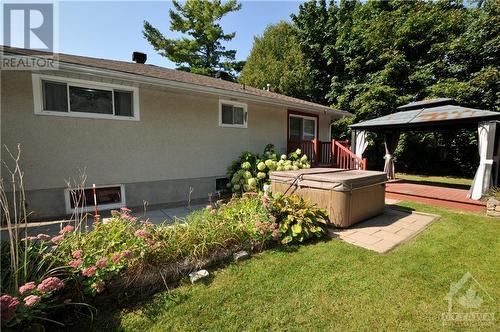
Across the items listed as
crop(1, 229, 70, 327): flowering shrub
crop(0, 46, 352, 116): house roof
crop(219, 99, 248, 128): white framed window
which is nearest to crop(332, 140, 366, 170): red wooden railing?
crop(0, 46, 352, 116): house roof

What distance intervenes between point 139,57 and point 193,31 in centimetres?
1310

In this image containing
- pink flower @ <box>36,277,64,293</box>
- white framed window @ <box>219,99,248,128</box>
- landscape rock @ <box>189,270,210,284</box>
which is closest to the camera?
pink flower @ <box>36,277,64,293</box>

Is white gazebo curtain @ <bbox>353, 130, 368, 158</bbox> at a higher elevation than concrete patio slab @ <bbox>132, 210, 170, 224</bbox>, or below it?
higher

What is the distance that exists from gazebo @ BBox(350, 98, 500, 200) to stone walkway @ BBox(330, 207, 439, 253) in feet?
8.20

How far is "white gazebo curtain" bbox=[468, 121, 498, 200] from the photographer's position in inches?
240

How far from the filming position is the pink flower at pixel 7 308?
4.92 feet

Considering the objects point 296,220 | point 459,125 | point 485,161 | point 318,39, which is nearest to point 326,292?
point 296,220

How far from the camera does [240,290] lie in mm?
2559

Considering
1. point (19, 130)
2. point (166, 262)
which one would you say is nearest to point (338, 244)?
point (166, 262)

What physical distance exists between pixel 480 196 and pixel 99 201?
9878mm

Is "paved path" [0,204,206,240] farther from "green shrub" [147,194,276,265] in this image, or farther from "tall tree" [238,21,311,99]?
"tall tree" [238,21,311,99]

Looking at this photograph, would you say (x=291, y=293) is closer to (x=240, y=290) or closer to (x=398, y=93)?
(x=240, y=290)

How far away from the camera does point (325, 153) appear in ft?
31.1

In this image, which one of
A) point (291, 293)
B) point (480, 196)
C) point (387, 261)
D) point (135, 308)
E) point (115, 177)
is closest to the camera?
point (135, 308)
